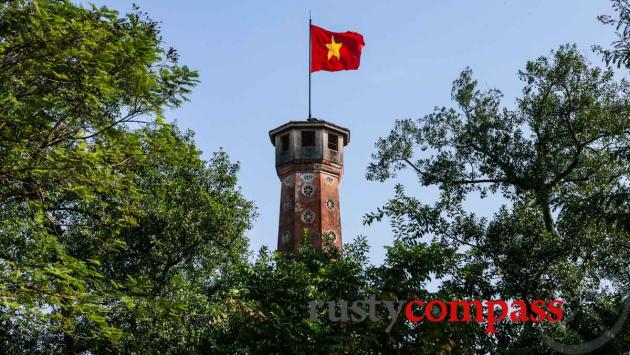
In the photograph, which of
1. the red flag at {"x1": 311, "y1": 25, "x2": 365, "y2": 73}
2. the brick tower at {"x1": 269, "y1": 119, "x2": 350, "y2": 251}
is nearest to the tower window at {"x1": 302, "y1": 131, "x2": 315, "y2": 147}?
the brick tower at {"x1": 269, "y1": 119, "x2": 350, "y2": 251}

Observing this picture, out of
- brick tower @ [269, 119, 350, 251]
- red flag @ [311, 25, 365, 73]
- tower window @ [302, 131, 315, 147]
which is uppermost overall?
red flag @ [311, 25, 365, 73]

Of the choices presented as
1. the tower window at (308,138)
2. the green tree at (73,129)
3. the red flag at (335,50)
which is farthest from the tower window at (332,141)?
the green tree at (73,129)

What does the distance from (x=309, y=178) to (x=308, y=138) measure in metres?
2.48

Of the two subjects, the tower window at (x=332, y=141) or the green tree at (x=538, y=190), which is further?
the tower window at (x=332, y=141)

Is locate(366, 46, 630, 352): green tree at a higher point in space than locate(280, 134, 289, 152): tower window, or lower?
lower

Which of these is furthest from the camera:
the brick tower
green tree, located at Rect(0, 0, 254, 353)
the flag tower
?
the brick tower

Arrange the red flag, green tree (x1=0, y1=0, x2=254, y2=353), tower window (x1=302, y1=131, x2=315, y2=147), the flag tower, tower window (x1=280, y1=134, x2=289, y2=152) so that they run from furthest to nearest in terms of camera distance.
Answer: tower window (x1=280, y1=134, x2=289, y2=152) → tower window (x1=302, y1=131, x2=315, y2=147) → the flag tower → the red flag → green tree (x1=0, y1=0, x2=254, y2=353)

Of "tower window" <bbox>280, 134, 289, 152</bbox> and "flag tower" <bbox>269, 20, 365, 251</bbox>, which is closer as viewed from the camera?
"flag tower" <bbox>269, 20, 365, 251</bbox>

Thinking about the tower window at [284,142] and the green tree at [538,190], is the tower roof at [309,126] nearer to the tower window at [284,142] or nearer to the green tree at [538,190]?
the tower window at [284,142]

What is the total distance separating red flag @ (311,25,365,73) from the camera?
1265 inches

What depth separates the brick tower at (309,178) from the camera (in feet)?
110

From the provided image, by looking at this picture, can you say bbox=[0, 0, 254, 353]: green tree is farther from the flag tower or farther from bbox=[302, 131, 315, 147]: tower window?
bbox=[302, 131, 315, 147]: tower window

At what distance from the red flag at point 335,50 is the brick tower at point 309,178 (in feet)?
12.7

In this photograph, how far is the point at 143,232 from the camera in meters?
23.2
